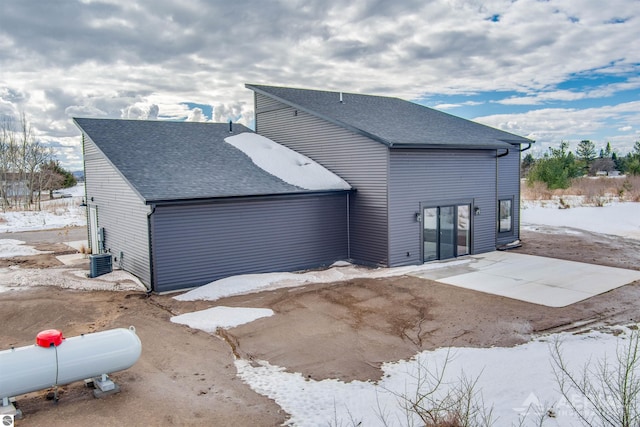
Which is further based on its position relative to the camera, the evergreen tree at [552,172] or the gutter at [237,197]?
the evergreen tree at [552,172]

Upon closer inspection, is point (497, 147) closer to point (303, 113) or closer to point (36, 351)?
point (303, 113)

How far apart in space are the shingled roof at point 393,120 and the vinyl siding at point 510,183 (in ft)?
2.15

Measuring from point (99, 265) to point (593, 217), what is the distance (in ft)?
75.8

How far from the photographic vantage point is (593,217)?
23.6 metres

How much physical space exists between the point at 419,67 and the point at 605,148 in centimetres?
7516

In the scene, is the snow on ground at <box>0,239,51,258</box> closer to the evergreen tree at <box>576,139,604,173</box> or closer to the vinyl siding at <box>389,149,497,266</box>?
the vinyl siding at <box>389,149,497,266</box>

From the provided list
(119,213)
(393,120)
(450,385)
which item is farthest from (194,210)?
(393,120)

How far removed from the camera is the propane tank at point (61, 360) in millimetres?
5027

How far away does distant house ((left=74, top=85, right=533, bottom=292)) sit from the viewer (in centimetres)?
1125

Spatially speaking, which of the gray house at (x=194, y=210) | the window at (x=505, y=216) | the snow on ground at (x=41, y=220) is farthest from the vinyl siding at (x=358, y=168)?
the snow on ground at (x=41, y=220)

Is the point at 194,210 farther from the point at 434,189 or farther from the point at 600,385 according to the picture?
the point at 600,385

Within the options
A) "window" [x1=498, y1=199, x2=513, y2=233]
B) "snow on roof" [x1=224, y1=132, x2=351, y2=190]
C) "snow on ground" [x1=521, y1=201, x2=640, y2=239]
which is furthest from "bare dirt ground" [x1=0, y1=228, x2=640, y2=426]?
"snow on ground" [x1=521, y1=201, x2=640, y2=239]

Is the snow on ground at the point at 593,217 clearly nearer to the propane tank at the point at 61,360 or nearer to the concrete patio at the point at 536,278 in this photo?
the concrete patio at the point at 536,278

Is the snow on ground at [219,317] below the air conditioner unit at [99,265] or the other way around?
below
